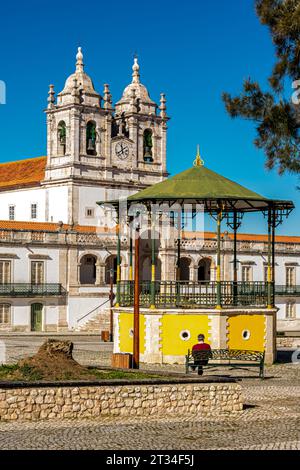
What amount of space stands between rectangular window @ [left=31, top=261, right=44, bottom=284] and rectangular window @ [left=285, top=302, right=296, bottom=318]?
18142 millimetres

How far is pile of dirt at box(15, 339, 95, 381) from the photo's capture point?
18609 mm

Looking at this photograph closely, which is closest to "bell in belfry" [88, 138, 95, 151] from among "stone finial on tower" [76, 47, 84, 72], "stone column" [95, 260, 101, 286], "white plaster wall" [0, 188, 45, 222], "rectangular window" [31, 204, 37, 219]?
"white plaster wall" [0, 188, 45, 222]

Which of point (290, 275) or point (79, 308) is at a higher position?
point (290, 275)

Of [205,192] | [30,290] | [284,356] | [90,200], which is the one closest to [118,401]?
[205,192]

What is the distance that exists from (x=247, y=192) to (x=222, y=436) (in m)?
14.7

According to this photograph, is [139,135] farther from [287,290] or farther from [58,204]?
[287,290]

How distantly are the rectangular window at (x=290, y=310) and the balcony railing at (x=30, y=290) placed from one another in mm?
16759

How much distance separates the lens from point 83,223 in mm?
64562

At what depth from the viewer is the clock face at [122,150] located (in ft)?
221

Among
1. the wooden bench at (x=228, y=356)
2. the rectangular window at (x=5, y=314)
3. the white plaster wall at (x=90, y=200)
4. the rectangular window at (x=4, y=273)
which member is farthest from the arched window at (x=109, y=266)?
the wooden bench at (x=228, y=356)

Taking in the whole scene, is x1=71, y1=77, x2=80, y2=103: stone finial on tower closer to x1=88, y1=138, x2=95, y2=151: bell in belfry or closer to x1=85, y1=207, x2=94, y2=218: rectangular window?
x1=88, y1=138, x2=95, y2=151: bell in belfry

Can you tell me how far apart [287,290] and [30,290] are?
19.3 metres

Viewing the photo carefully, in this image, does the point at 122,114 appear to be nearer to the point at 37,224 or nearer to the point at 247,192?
the point at 37,224
